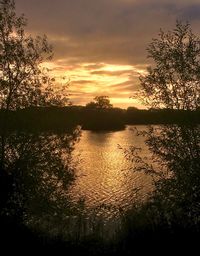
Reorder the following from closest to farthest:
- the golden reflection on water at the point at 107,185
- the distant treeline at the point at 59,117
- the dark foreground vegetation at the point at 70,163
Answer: the dark foreground vegetation at the point at 70,163 < the distant treeline at the point at 59,117 < the golden reflection on water at the point at 107,185

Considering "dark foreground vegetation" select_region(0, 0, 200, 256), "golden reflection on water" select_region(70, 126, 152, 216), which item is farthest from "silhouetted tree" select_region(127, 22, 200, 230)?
"golden reflection on water" select_region(70, 126, 152, 216)

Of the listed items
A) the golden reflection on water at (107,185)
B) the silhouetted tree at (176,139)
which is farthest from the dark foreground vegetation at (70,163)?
the golden reflection on water at (107,185)

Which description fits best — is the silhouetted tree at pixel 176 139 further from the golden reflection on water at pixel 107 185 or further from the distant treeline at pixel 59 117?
the golden reflection on water at pixel 107 185

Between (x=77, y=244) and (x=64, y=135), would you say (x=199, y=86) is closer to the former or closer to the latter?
(x=64, y=135)

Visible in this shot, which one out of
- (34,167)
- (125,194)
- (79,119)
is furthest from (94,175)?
(34,167)

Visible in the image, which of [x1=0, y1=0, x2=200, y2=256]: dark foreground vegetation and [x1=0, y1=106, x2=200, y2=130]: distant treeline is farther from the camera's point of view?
[x1=0, y1=106, x2=200, y2=130]: distant treeline

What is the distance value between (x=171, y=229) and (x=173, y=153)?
5594 mm

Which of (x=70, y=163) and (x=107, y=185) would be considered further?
(x=107, y=185)

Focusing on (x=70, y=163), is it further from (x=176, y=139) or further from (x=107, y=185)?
(x=107, y=185)

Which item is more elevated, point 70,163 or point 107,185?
point 70,163

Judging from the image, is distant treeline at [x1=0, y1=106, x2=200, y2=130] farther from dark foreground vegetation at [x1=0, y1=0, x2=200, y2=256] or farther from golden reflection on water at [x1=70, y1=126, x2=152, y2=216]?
→ golden reflection on water at [x1=70, y1=126, x2=152, y2=216]

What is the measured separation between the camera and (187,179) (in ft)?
72.3

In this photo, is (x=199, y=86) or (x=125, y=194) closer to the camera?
(x=199, y=86)

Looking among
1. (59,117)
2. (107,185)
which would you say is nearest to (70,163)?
(59,117)
